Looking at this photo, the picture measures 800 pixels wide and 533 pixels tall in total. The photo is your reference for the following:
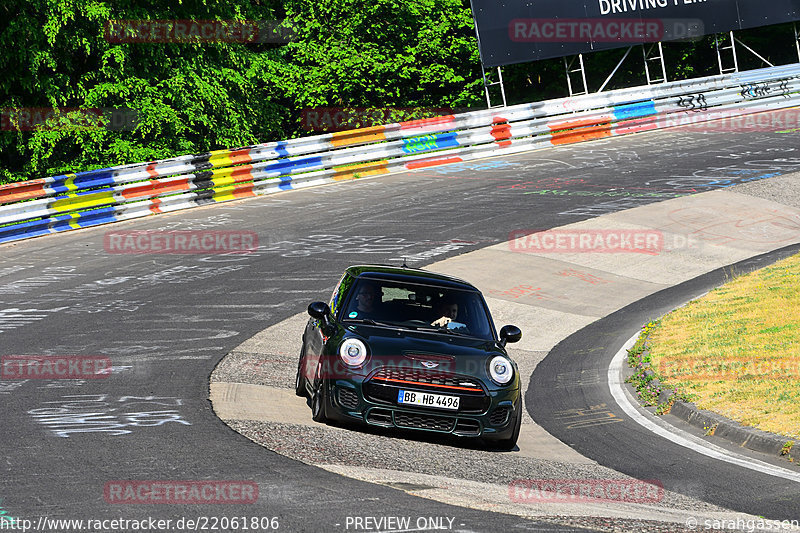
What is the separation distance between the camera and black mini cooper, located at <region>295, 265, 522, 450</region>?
8867mm

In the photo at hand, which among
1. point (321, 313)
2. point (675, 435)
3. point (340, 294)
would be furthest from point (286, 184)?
point (675, 435)

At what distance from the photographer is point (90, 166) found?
26.2 m

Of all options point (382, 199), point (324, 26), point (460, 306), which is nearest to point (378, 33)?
point (324, 26)

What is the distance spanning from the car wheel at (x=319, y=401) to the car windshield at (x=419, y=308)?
85cm

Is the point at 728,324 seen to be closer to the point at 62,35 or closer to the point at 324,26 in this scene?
the point at 62,35

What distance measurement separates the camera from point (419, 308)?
10.1 metres

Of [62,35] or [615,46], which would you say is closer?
[62,35]

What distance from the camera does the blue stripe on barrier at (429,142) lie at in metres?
26.9

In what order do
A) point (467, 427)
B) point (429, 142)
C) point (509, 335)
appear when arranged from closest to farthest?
point (467, 427) → point (509, 335) → point (429, 142)

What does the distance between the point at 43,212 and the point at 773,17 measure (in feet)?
81.2

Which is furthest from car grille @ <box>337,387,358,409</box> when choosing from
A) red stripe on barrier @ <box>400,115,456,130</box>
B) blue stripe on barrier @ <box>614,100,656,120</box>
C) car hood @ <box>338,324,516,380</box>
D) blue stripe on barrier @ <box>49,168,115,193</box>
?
blue stripe on barrier @ <box>614,100,656,120</box>

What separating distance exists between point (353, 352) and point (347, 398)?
427 mm

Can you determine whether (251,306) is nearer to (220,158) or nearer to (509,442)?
(509,442)

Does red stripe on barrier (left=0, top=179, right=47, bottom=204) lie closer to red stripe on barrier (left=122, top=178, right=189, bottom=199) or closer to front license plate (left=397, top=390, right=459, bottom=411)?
red stripe on barrier (left=122, top=178, right=189, bottom=199)
